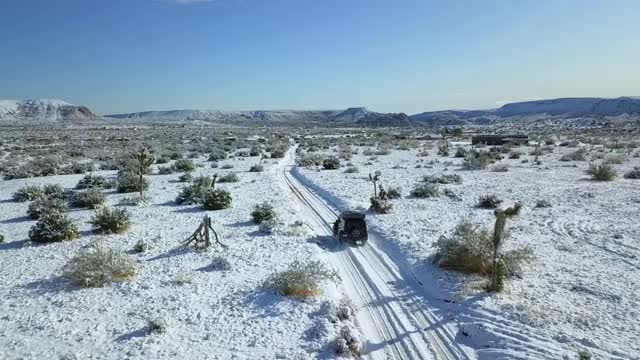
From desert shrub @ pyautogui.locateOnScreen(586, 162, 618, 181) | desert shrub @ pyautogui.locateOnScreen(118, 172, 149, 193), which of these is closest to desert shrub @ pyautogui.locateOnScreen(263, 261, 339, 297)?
desert shrub @ pyautogui.locateOnScreen(118, 172, 149, 193)

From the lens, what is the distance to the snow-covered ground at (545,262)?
9211 mm

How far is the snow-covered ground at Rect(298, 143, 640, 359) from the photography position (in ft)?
30.2

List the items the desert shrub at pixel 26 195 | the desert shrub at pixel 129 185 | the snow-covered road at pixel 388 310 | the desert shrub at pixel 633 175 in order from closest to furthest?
the snow-covered road at pixel 388 310, the desert shrub at pixel 26 195, the desert shrub at pixel 129 185, the desert shrub at pixel 633 175

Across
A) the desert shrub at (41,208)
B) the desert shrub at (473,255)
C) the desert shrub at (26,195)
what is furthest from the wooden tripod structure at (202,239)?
the desert shrub at (26,195)

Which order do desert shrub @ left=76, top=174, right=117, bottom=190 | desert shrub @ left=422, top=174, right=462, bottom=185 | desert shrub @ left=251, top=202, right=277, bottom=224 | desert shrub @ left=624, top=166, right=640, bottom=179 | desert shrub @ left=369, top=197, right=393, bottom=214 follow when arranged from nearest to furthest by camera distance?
desert shrub @ left=251, top=202, right=277, bottom=224 → desert shrub @ left=369, top=197, right=393, bottom=214 → desert shrub @ left=76, top=174, right=117, bottom=190 → desert shrub @ left=422, top=174, right=462, bottom=185 → desert shrub @ left=624, top=166, right=640, bottom=179

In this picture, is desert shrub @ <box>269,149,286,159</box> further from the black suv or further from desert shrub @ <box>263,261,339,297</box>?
desert shrub @ <box>263,261,339,297</box>

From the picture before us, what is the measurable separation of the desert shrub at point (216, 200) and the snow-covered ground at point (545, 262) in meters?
5.39

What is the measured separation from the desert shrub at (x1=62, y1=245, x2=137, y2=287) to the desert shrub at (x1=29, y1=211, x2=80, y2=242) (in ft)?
12.8

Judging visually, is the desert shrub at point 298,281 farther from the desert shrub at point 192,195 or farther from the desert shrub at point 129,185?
the desert shrub at point 129,185

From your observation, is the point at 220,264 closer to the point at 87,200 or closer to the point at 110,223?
the point at 110,223

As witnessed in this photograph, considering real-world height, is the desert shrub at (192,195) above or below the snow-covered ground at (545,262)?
above

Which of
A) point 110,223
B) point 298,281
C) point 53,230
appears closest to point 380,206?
point 298,281

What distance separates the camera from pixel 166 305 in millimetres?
10812

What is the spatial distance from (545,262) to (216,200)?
14013 millimetres
